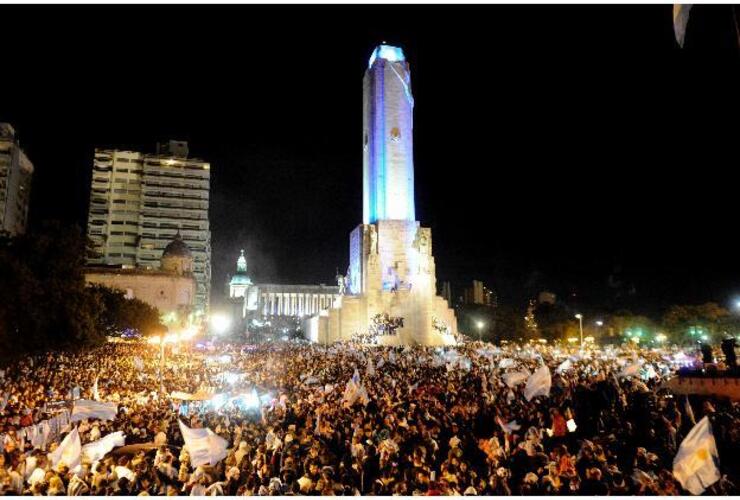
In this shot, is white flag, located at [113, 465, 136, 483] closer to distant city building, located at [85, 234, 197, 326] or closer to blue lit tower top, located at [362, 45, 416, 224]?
blue lit tower top, located at [362, 45, 416, 224]

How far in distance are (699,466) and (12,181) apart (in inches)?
3590

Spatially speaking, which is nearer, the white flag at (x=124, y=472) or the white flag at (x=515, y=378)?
the white flag at (x=124, y=472)

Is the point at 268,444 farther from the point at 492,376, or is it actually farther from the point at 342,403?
the point at 492,376

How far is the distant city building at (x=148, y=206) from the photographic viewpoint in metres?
92.0

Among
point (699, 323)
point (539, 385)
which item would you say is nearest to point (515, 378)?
point (539, 385)

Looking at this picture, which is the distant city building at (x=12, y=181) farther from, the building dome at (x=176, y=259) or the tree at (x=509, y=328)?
the tree at (x=509, y=328)

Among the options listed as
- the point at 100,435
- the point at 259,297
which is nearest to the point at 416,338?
the point at 100,435

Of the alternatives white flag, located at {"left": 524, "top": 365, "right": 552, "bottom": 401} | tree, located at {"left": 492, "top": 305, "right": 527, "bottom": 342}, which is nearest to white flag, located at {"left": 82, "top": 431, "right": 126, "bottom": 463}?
white flag, located at {"left": 524, "top": 365, "right": 552, "bottom": 401}

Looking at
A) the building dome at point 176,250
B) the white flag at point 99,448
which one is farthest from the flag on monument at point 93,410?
the building dome at point 176,250

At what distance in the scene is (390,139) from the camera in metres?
62.3

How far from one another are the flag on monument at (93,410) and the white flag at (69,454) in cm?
303

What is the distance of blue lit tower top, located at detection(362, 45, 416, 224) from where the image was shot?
61.6 metres

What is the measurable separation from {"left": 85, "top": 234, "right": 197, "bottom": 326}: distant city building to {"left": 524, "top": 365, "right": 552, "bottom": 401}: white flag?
171 feet

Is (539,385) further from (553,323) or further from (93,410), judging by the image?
(553,323)
